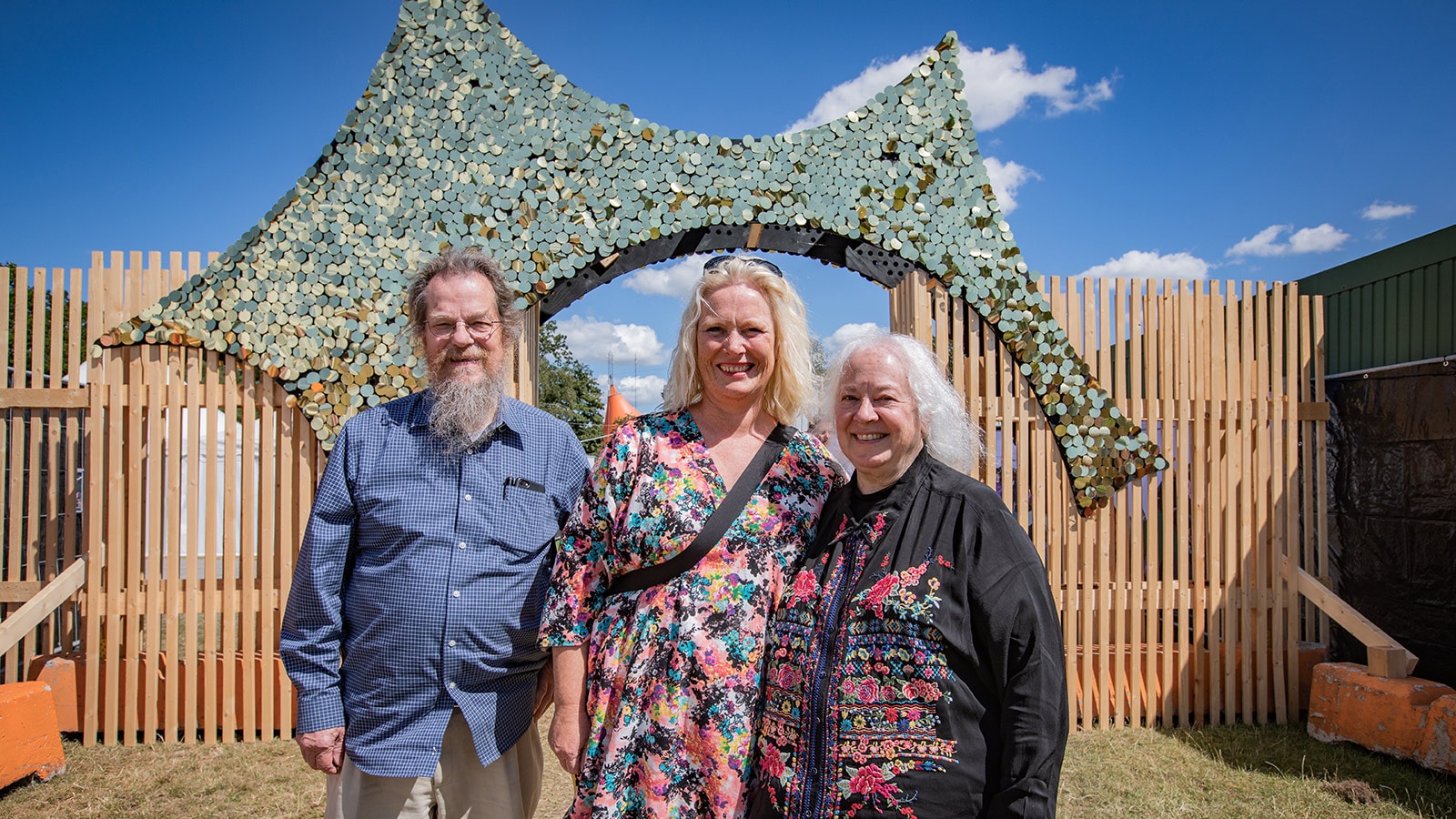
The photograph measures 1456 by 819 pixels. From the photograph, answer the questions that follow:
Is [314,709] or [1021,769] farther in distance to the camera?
[314,709]

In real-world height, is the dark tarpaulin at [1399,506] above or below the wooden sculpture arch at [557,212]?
below

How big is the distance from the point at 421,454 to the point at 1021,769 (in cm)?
159

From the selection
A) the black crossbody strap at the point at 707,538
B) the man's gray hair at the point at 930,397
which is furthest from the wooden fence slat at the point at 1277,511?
the black crossbody strap at the point at 707,538

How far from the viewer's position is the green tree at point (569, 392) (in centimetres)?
2072

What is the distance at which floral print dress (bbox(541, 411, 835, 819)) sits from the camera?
1794 mm

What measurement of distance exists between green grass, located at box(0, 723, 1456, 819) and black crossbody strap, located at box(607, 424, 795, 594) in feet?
7.93

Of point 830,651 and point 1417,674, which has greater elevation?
point 830,651

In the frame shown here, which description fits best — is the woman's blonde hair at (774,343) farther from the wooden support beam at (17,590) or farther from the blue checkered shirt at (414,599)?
the wooden support beam at (17,590)

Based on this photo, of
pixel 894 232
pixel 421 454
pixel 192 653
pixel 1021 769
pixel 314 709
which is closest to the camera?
pixel 1021 769

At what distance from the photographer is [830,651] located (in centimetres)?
164

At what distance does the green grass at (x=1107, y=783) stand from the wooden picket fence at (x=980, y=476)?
0.96 feet

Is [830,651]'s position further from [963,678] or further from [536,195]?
[536,195]

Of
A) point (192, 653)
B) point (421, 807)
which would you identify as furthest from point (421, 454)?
point (192, 653)

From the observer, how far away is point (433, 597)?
2.01 meters
